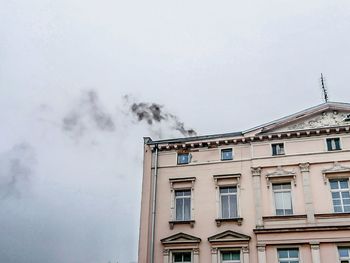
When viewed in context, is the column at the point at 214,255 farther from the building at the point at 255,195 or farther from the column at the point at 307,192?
the column at the point at 307,192

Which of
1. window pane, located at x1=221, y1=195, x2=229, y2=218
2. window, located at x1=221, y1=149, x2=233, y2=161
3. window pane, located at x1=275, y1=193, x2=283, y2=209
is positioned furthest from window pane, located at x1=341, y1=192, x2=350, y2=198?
window, located at x1=221, y1=149, x2=233, y2=161

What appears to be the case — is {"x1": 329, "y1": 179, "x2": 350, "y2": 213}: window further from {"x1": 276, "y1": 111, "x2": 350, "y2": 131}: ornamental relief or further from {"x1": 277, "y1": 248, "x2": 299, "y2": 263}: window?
{"x1": 276, "y1": 111, "x2": 350, "y2": 131}: ornamental relief

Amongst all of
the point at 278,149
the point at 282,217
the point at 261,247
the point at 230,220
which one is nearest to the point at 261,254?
the point at 261,247

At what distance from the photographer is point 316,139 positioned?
21750mm

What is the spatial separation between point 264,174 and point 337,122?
Result: 4549 millimetres

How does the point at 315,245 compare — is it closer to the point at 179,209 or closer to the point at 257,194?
the point at 257,194

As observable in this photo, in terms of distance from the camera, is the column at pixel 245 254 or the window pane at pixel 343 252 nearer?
the window pane at pixel 343 252

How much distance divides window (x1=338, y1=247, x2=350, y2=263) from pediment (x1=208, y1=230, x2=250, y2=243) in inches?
163

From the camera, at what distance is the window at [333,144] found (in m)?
21.3

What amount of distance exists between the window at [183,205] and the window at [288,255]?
4.87 metres

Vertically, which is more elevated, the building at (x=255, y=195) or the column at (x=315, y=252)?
the building at (x=255, y=195)

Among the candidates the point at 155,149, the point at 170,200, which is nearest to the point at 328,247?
the point at 170,200

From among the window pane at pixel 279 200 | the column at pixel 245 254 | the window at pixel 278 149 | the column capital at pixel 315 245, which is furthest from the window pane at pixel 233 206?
the column capital at pixel 315 245

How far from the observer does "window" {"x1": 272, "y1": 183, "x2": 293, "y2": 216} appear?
824 inches
